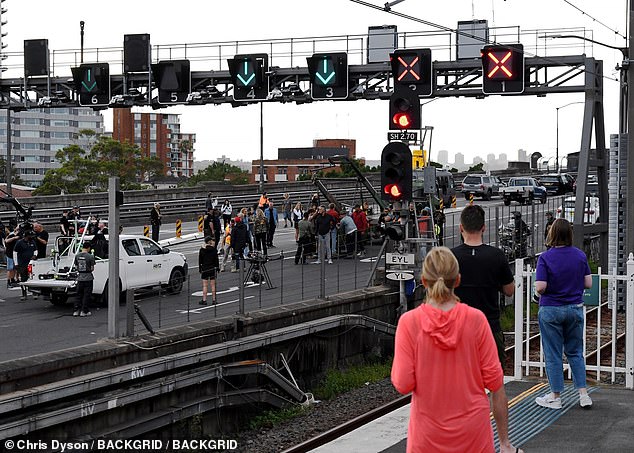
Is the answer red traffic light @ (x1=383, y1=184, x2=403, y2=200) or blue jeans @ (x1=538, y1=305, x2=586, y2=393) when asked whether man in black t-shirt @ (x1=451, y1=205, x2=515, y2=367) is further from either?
red traffic light @ (x1=383, y1=184, x2=403, y2=200)

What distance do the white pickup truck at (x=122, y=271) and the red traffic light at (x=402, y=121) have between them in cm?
639

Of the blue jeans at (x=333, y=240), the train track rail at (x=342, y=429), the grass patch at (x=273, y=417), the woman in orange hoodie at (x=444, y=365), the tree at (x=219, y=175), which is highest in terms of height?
the tree at (x=219, y=175)

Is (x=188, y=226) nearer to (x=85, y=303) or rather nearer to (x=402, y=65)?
(x=402, y=65)

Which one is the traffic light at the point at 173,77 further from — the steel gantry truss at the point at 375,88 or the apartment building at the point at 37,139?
the apartment building at the point at 37,139

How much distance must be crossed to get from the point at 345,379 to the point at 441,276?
1228 centimetres

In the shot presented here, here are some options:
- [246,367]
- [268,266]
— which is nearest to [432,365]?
[246,367]

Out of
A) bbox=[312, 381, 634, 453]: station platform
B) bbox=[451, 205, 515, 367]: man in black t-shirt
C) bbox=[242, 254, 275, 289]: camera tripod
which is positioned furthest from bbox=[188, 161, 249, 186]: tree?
bbox=[451, 205, 515, 367]: man in black t-shirt

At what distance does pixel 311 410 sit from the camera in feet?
49.0

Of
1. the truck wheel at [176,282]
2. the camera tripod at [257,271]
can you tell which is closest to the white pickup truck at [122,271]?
the truck wheel at [176,282]

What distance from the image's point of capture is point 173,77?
31656mm

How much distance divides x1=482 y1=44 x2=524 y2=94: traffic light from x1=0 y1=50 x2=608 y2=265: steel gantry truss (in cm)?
55

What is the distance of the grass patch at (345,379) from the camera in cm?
1689

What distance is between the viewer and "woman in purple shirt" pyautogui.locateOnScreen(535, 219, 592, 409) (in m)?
9.14

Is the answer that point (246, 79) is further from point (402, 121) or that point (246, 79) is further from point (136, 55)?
point (402, 121)
